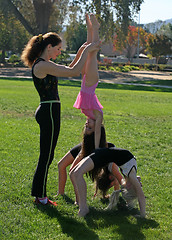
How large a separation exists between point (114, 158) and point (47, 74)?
4.08ft

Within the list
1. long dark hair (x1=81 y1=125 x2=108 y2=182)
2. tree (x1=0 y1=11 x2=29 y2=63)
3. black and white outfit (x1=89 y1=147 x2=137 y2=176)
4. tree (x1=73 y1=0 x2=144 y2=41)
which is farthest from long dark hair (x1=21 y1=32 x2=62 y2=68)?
tree (x1=0 y1=11 x2=29 y2=63)

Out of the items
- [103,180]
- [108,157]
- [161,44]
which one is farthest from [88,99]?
[161,44]

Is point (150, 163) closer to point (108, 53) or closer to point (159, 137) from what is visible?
point (159, 137)

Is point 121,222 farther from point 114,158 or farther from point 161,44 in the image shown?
point 161,44

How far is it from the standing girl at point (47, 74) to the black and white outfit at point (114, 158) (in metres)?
0.57

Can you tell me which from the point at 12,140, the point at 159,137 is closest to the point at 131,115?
the point at 159,137

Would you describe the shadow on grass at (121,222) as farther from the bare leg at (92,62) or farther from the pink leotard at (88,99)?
the bare leg at (92,62)

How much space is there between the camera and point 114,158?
160 inches

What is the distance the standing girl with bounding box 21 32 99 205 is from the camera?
3883 millimetres

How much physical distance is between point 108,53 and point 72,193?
97977mm

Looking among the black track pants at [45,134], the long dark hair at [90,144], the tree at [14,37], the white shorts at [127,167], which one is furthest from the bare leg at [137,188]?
the tree at [14,37]

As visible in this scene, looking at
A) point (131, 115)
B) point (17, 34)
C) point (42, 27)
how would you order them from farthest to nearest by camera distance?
point (17, 34), point (42, 27), point (131, 115)

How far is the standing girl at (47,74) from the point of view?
388 cm

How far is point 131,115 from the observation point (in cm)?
1181
